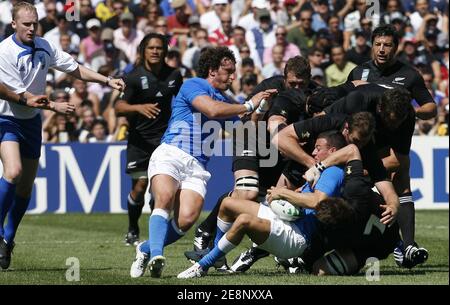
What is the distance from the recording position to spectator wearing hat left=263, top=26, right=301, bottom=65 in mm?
21578

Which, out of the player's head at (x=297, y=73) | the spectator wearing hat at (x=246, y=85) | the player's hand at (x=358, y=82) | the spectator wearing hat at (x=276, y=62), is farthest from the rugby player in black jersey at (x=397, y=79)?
the spectator wearing hat at (x=276, y=62)

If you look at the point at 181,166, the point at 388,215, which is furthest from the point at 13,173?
the point at 388,215

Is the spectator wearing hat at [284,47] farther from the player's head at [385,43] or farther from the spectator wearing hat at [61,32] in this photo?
the player's head at [385,43]

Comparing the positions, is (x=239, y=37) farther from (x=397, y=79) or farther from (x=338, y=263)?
(x=338, y=263)

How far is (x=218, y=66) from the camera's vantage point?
36.1 feet

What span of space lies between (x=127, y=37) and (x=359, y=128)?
40.0 ft

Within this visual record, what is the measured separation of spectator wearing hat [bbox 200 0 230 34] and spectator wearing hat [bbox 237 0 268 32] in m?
0.40

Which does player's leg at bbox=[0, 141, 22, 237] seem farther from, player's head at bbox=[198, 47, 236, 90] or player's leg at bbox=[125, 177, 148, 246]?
player's leg at bbox=[125, 177, 148, 246]

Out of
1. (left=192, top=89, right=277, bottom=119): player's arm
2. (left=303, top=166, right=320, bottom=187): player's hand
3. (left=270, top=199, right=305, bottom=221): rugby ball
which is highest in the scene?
(left=192, top=89, right=277, bottom=119): player's arm

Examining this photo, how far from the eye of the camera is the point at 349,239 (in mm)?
10547

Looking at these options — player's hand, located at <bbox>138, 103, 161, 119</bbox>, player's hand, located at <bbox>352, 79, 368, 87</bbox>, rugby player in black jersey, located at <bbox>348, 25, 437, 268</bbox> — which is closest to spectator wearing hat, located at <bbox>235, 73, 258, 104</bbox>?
player's hand, located at <bbox>138, 103, 161, 119</bbox>

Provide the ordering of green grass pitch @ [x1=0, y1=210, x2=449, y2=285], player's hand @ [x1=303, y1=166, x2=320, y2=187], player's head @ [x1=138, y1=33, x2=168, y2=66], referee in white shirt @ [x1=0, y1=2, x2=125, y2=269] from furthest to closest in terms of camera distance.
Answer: player's head @ [x1=138, y1=33, x2=168, y2=66] < referee in white shirt @ [x1=0, y1=2, x2=125, y2=269] < player's hand @ [x1=303, y1=166, x2=320, y2=187] < green grass pitch @ [x1=0, y1=210, x2=449, y2=285]
